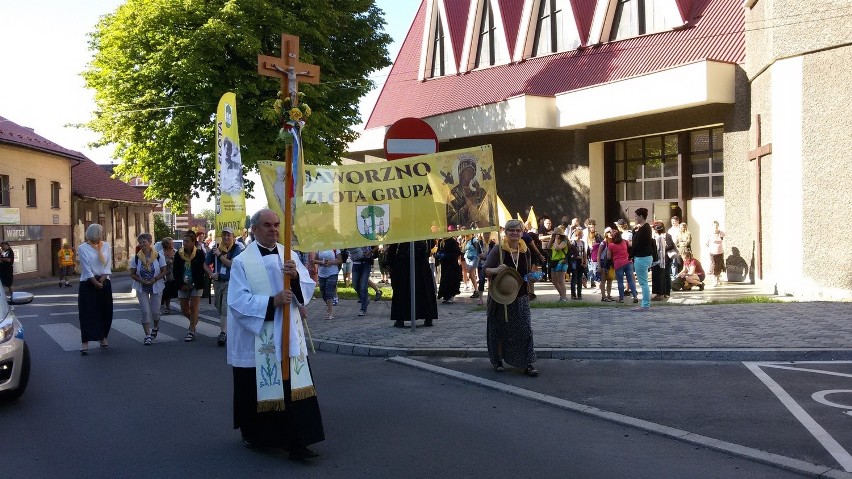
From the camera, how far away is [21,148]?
36.5 meters

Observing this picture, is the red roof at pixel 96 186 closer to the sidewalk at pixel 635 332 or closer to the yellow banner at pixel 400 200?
the sidewalk at pixel 635 332

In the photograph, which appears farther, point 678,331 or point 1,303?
point 678,331

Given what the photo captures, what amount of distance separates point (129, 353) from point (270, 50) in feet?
49.8

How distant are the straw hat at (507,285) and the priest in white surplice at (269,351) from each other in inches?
128

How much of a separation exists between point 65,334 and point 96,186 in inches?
1475

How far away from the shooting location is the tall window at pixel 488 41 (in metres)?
29.2

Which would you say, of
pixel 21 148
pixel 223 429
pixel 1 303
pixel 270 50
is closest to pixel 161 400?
pixel 223 429

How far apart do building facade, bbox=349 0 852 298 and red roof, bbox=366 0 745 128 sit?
0.17ft

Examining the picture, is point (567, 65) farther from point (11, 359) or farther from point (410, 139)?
point (11, 359)

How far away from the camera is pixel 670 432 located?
604 centimetres

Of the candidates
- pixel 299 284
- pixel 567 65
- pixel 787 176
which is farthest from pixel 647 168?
pixel 299 284

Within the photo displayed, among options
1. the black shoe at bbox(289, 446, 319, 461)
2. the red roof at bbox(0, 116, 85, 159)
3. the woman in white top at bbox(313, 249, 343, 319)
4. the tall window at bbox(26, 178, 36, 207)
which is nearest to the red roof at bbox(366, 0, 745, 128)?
the woman in white top at bbox(313, 249, 343, 319)

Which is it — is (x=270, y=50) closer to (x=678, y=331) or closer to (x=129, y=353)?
(x=129, y=353)

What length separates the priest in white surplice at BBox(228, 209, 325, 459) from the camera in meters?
5.45
